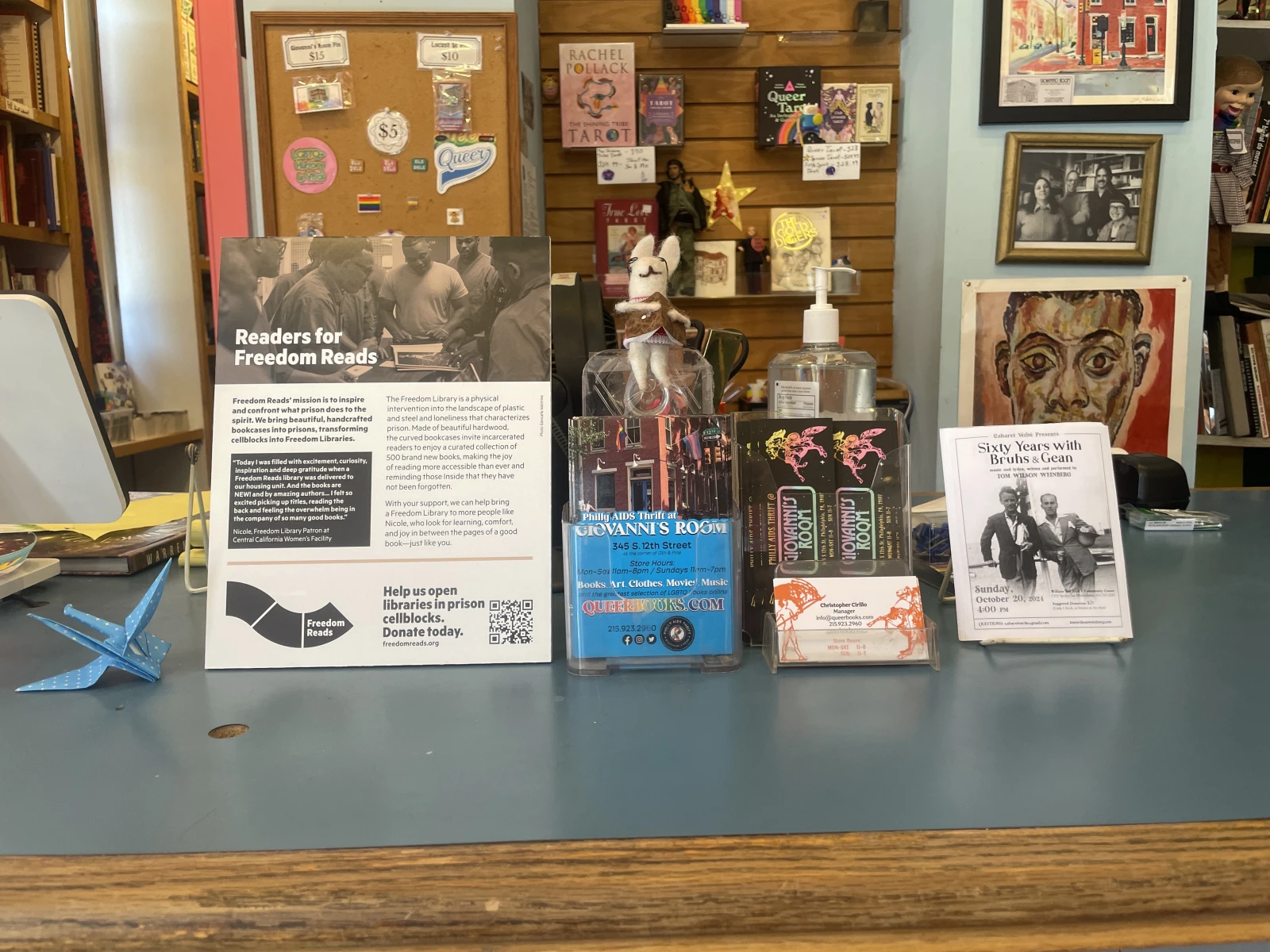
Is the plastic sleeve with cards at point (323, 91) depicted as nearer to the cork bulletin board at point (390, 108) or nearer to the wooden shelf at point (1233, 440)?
the cork bulletin board at point (390, 108)

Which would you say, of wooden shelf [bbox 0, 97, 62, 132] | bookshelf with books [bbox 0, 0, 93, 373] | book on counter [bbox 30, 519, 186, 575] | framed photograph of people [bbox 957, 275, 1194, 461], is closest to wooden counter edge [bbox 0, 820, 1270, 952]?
book on counter [bbox 30, 519, 186, 575]

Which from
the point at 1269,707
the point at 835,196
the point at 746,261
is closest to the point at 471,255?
the point at 1269,707

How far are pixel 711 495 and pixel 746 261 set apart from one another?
238 cm

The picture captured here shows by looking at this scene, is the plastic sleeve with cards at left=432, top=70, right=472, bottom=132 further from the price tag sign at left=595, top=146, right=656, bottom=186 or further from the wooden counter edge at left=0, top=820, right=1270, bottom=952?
the wooden counter edge at left=0, top=820, right=1270, bottom=952

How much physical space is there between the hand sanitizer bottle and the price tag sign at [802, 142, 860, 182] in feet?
7.09

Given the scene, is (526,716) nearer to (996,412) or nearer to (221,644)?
(221,644)

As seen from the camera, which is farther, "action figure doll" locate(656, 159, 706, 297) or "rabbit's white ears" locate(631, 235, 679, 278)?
"action figure doll" locate(656, 159, 706, 297)

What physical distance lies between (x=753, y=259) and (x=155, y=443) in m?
2.28

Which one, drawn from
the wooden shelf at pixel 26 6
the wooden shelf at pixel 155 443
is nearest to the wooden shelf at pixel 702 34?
the wooden shelf at pixel 155 443

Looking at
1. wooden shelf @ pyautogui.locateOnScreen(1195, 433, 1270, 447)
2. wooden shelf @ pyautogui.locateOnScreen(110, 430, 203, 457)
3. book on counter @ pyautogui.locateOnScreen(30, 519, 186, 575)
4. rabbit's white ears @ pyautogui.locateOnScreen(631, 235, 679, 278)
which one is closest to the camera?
rabbit's white ears @ pyautogui.locateOnScreen(631, 235, 679, 278)

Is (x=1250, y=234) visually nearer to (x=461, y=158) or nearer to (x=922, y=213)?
(x=922, y=213)

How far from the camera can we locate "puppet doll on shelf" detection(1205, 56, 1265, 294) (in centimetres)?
244

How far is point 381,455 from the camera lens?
0.78 m

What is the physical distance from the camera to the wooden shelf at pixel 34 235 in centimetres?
288
